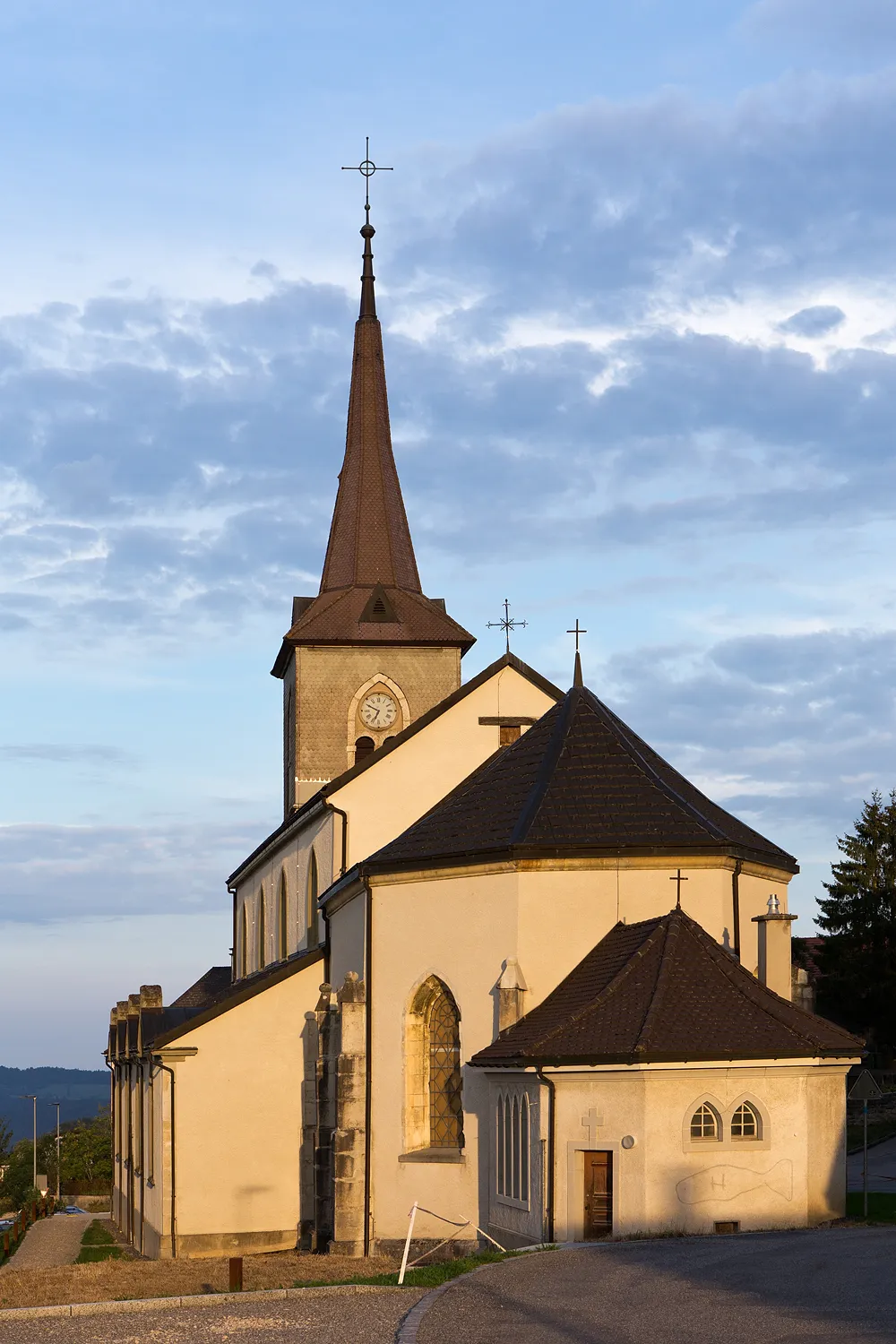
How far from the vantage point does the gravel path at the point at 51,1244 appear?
34.9m

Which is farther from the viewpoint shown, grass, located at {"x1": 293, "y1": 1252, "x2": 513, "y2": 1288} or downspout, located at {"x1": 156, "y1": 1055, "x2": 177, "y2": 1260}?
downspout, located at {"x1": 156, "y1": 1055, "x2": 177, "y2": 1260}

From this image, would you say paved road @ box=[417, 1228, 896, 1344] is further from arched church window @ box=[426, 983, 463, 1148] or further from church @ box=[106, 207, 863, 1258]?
arched church window @ box=[426, 983, 463, 1148]

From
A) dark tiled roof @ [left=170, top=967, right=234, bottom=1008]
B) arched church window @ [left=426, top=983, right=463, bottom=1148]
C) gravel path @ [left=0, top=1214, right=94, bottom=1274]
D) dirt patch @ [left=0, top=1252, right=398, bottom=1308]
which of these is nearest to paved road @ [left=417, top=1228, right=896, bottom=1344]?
dirt patch @ [left=0, top=1252, right=398, bottom=1308]

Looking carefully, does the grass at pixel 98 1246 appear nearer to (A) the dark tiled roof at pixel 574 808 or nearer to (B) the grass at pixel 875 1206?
(A) the dark tiled roof at pixel 574 808

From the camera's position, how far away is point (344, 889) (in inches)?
1126

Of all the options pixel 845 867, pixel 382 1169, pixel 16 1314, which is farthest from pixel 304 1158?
pixel 845 867

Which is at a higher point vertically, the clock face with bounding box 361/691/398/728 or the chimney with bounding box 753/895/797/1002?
the clock face with bounding box 361/691/398/728

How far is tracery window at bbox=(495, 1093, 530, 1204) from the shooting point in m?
22.1

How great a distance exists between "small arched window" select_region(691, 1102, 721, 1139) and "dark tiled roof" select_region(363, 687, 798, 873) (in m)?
4.74

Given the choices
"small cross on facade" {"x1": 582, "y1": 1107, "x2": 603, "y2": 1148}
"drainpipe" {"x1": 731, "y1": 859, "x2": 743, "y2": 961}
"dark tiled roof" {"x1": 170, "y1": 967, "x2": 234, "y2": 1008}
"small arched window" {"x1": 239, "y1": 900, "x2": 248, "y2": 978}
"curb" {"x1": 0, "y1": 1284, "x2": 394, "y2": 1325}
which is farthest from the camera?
"dark tiled roof" {"x1": 170, "y1": 967, "x2": 234, "y2": 1008}

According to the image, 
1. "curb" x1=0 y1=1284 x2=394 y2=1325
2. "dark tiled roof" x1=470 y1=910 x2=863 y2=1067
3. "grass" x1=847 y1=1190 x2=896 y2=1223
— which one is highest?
"dark tiled roof" x1=470 y1=910 x2=863 y2=1067

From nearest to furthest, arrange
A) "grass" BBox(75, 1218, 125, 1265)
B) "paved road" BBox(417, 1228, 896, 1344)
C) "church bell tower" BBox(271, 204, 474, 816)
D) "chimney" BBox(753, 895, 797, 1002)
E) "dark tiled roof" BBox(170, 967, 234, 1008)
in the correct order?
1. "paved road" BBox(417, 1228, 896, 1344)
2. "chimney" BBox(753, 895, 797, 1002)
3. "grass" BBox(75, 1218, 125, 1265)
4. "church bell tower" BBox(271, 204, 474, 816)
5. "dark tiled roof" BBox(170, 967, 234, 1008)

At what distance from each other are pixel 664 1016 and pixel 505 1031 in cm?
333

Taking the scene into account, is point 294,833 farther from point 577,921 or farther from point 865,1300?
point 865,1300
